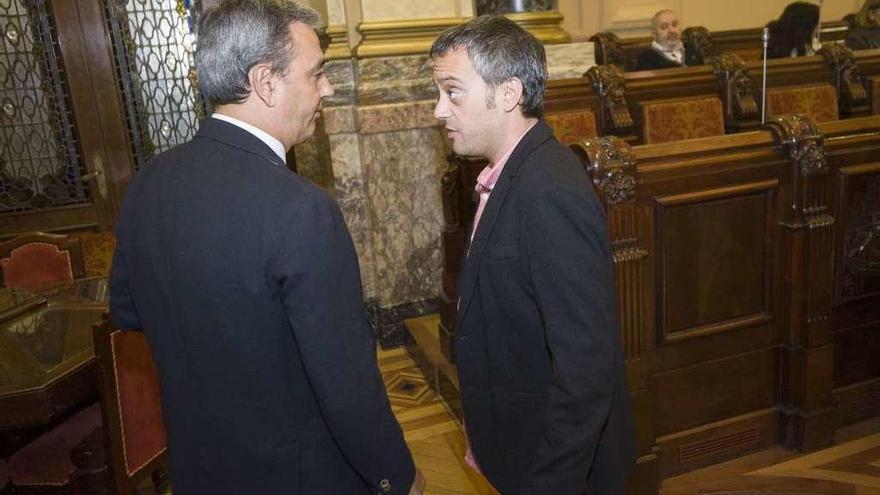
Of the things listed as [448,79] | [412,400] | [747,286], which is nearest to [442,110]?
[448,79]

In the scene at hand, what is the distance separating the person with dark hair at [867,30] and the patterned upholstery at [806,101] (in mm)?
1521

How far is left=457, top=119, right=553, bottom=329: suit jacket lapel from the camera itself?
1373mm

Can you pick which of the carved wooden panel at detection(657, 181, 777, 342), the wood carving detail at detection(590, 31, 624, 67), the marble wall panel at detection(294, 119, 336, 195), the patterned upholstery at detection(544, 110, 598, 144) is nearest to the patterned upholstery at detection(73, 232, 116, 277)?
the marble wall panel at detection(294, 119, 336, 195)

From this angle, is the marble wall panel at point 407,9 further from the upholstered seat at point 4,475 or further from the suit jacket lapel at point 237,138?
the suit jacket lapel at point 237,138

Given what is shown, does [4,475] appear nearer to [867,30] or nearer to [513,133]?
[513,133]

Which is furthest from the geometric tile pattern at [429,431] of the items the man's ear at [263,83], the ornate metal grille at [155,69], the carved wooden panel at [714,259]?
the ornate metal grille at [155,69]

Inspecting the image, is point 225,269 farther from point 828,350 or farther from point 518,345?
point 828,350

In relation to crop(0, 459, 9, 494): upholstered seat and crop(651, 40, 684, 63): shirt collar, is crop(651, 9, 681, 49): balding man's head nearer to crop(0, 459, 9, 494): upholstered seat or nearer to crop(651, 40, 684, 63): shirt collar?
crop(651, 40, 684, 63): shirt collar

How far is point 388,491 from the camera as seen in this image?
4.24 feet

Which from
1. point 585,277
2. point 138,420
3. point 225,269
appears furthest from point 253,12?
point 138,420

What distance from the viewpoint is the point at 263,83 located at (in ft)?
4.05

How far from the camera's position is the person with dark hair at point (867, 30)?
218 inches

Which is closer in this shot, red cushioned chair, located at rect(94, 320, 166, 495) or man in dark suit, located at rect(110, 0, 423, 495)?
man in dark suit, located at rect(110, 0, 423, 495)

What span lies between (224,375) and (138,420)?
4.58ft
